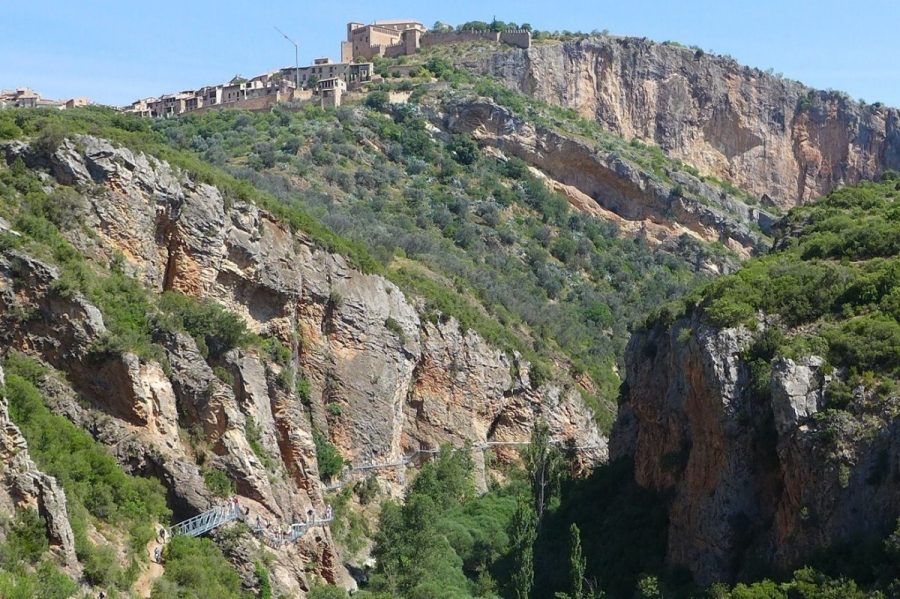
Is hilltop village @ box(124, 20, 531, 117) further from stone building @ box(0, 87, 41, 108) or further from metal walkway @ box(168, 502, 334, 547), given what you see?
metal walkway @ box(168, 502, 334, 547)

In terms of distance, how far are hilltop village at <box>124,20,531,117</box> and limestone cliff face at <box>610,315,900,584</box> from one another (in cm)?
6519

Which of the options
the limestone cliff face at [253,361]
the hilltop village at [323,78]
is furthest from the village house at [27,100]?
the limestone cliff face at [253,361]

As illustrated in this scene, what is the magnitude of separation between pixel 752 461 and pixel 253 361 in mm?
16439

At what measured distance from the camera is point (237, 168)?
262ft

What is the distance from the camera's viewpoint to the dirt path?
117ft

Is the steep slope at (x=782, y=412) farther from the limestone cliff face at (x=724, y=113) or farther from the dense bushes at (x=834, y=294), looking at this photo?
the limestone cliff face at (x=724, y=113)

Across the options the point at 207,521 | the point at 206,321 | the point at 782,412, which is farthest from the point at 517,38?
the point at 782,412

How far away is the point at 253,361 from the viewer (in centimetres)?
4722

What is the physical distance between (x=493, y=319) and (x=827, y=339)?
3223 centimetres

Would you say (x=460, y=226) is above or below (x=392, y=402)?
above

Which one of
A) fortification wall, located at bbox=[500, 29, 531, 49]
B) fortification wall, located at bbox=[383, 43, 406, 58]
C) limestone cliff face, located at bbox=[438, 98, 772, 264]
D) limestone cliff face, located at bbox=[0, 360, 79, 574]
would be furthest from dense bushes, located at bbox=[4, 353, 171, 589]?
fortification wall, located at bbox=[383, 43, 406, 58]

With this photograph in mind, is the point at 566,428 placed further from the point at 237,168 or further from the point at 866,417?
the point at 866,417

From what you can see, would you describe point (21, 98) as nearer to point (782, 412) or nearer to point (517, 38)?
point (517, 38)

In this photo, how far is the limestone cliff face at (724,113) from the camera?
11550 centimetres
